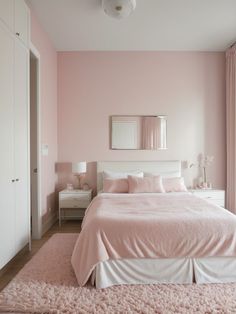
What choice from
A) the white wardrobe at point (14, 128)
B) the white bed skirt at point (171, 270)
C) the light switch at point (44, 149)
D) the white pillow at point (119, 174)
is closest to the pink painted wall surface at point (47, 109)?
the light switch at point (44, 149)

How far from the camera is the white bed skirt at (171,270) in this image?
246 centimetres

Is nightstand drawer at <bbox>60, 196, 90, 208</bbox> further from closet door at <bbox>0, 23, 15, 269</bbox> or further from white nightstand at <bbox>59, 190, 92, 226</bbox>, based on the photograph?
closet door at <bbox>0, 23, 15, 269</bbox>

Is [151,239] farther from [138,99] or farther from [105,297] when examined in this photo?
[138,99]

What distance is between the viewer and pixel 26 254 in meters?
3.29

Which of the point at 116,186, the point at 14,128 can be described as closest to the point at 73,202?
the point at 116,186

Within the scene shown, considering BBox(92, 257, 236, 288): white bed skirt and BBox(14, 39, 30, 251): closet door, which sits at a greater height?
BBox(14, 39, 30, 251): closet door

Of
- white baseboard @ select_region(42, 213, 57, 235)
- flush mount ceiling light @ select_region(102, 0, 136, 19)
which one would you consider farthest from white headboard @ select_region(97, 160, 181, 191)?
flush mount ceiling light @ select_region(102, 0, 136, 19)

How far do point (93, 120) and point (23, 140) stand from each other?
2037 millimetres

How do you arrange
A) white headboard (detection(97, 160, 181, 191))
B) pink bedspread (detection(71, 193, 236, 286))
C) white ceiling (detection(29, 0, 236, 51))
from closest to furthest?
1. pink bedspread (detection(71, 193, 236, 286))
2. white ceiling (detection(29, 0, 236, 51))
3. white headboard (detection(97, 160, 181, 191))

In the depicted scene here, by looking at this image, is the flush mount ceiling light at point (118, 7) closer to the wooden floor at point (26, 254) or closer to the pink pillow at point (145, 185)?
the pink pillow at point (145, 185)

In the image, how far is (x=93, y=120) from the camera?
503 centimetres

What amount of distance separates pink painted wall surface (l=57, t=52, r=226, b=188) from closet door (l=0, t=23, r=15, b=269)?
2207 mm

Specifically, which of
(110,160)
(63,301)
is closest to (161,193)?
(110,160)

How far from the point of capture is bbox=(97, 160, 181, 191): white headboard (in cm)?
488
